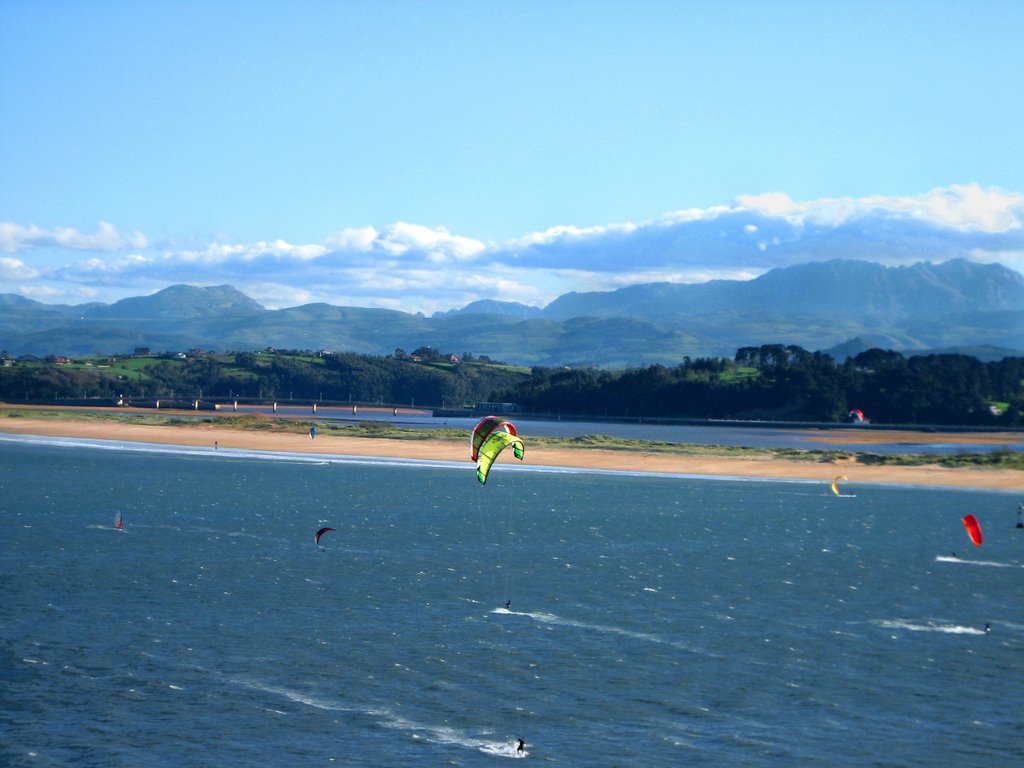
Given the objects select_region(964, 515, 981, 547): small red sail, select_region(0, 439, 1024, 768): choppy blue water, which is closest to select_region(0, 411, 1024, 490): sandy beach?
select_region(0, 439, 1024, 768): choppy blue water

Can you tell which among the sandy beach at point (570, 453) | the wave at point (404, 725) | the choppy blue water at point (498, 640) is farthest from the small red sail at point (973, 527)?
the sandy beach at point (570, 453)

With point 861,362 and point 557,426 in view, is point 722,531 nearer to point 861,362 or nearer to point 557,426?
point 557,426

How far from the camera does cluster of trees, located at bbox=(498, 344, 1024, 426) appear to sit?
518 ft

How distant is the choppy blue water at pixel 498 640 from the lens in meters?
21.1

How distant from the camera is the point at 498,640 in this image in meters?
28.7

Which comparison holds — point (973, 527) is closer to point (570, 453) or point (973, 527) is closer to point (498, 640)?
point (498, 640)

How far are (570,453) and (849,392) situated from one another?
8267 cm

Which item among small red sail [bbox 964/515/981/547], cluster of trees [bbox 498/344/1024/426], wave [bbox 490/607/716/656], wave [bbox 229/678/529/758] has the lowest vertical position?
wave [bbox 229/678/529/758]

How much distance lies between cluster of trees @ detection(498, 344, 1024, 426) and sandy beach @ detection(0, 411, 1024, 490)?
17726 millimetres

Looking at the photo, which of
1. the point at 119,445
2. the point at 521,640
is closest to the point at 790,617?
the point at 521,640

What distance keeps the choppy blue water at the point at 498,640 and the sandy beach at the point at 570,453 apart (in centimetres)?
2907

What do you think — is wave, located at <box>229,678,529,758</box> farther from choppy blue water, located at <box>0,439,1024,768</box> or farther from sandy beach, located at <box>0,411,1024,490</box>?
sandy beach, located at <box>0,411,1024,490</box>

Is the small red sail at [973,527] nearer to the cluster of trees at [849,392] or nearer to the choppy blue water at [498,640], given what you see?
the choppy blue water at [498,640]

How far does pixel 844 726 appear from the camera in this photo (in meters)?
22.3
